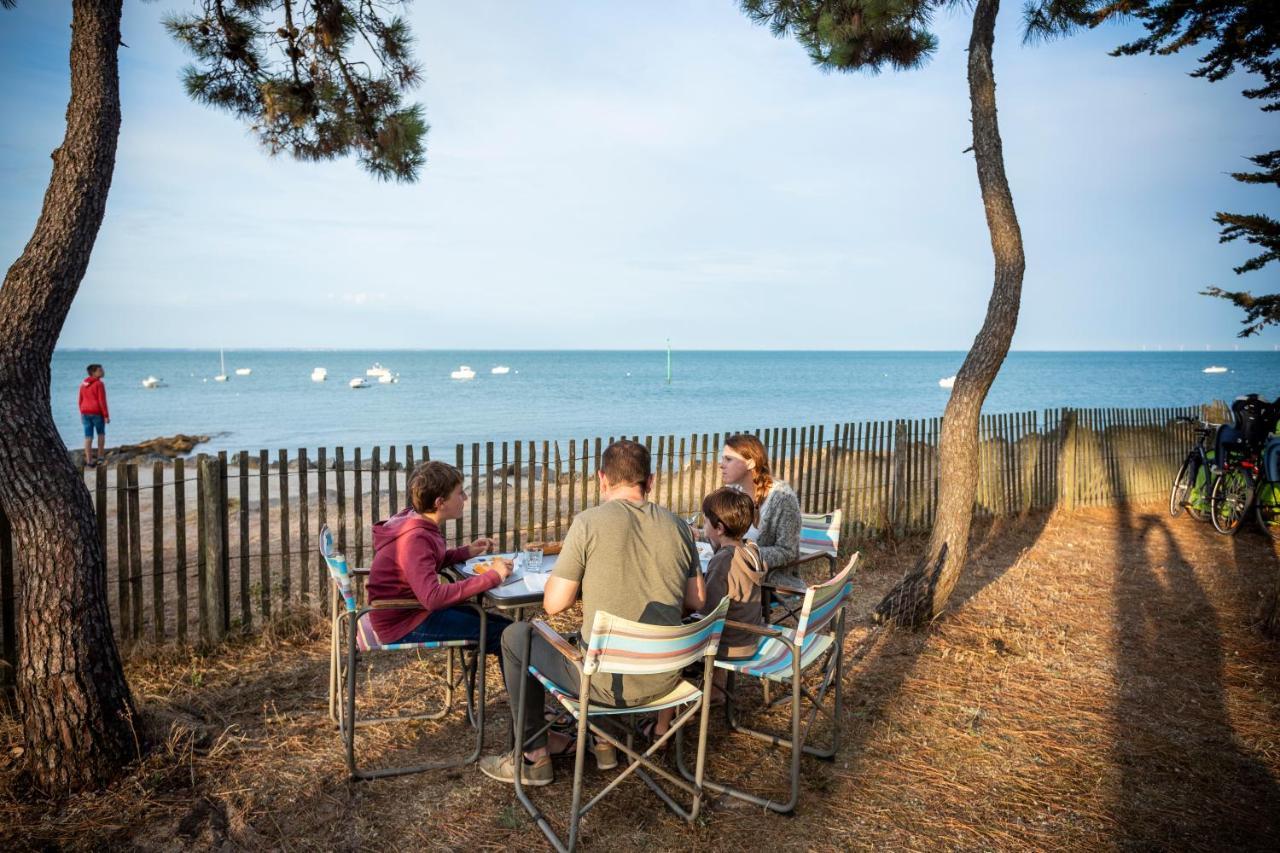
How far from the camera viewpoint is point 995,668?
480 cm

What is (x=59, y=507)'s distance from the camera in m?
3.18

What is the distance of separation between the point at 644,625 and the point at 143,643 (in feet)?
11.9

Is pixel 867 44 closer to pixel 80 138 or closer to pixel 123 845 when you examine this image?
pixel 80 138

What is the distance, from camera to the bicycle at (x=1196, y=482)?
352 inches

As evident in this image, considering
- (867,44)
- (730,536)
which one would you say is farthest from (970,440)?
(867,44)

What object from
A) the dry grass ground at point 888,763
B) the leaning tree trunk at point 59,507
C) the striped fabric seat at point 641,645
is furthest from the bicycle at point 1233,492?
the leaning tree trunk at point 59,507

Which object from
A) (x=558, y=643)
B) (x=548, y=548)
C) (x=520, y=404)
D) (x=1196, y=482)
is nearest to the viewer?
(x=558, y=643)

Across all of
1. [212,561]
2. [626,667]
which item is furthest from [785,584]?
[212,561]

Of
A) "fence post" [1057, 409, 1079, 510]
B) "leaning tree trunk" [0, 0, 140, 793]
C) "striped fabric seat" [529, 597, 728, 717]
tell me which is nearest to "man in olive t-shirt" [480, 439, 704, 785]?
"striped fabric seat" [529, 597, 728, 717]

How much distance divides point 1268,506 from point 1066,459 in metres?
2.14

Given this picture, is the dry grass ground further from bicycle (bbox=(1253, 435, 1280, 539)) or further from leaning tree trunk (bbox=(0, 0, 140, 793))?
bicycle (bbox=(1253, 435, 1280, 539))

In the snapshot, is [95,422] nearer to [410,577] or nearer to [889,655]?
[410,577]

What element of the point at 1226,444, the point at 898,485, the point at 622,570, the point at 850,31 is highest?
the point at 850,31

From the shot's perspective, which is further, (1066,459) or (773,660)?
(1066,459)
